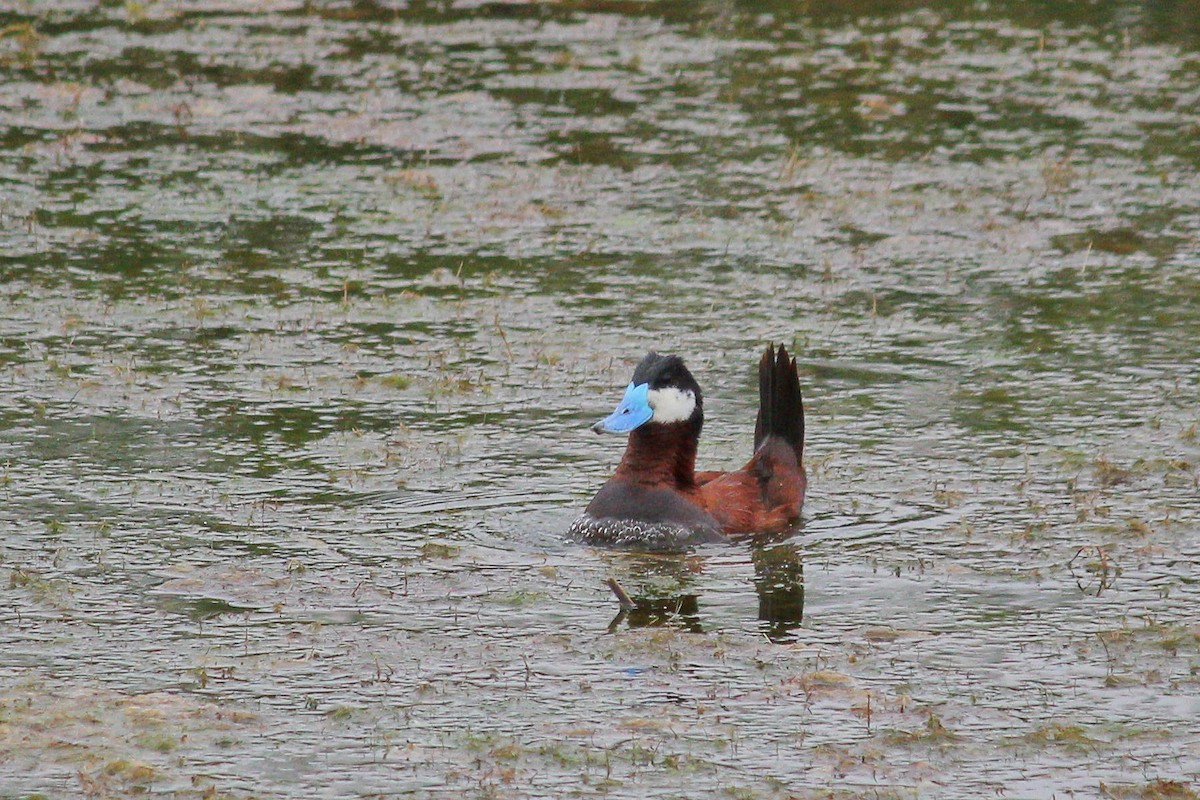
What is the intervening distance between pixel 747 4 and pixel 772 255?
882 cm

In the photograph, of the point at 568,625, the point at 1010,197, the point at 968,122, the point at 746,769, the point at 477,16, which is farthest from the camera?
the point at 477,16

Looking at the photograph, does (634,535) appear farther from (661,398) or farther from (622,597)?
(622,597)

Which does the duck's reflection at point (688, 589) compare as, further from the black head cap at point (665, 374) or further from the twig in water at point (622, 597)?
the black head cap at point (665, 374)

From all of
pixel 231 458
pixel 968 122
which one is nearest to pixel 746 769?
pixel 231 458

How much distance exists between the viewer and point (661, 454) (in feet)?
29.6

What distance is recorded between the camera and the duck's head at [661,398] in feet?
29.2

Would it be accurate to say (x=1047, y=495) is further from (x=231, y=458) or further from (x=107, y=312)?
(x=107, y=312)

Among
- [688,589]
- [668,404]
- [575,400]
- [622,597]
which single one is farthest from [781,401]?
[622,597]

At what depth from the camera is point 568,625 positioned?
7691 mm

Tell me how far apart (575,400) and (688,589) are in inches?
105

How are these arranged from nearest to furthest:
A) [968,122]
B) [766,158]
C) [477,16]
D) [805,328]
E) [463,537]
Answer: [463,537] → [805,328] → [766,158] → [968,122] → [477,16]

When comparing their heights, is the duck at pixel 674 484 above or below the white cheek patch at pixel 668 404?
below

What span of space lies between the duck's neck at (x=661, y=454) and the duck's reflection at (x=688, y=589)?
0.44 meters

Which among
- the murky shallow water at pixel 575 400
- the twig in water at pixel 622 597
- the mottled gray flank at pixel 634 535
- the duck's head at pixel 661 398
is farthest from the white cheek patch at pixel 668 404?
the twig in water at pixel 622 597
